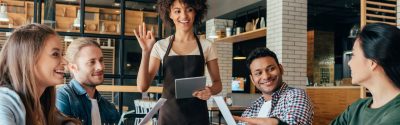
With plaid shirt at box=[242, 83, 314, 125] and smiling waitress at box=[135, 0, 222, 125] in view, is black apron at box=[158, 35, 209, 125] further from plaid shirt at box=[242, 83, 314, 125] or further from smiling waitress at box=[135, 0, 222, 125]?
plaid shirt at box=[242, 83, 314, 125]

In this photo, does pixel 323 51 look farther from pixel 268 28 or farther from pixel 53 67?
pixel 53 67

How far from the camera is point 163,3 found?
2.08 meters

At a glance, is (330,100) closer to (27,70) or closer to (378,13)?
(378,13)

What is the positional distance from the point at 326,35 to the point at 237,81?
10.4ft

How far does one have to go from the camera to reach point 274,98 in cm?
198

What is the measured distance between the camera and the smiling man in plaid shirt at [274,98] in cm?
179

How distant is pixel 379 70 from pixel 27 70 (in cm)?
117

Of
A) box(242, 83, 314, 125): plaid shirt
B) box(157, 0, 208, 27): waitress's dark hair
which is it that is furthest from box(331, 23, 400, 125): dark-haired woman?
box(157, 0, 208, 27): waitress's dark hair

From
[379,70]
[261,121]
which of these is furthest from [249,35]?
[379,70]

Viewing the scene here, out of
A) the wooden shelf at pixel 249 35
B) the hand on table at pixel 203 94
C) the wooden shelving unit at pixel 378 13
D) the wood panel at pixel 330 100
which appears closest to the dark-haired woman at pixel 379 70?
the hand on table at pixel 203 94

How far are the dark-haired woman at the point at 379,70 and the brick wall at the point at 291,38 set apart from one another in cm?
558

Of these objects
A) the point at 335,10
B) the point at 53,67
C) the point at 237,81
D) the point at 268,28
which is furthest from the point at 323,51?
the point at 53,67

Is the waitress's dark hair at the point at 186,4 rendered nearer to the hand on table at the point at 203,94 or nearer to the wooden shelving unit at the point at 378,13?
the hand on table at the point at 203,94

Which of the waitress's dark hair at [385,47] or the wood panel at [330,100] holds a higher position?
the waitress's dark hair at [385,47]
